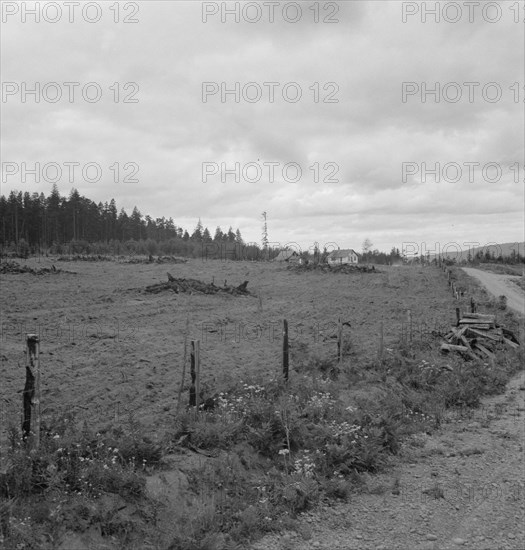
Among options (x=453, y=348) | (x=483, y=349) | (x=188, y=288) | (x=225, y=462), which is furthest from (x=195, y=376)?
(x=188, y=288)

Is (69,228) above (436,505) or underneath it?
above

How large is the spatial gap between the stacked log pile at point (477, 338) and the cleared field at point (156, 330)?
5.48ft

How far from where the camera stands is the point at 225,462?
7.43m

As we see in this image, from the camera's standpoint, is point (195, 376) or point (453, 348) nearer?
point (195, 376)

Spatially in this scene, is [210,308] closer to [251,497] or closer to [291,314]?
[291,314]

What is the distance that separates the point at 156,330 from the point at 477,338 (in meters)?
12.1

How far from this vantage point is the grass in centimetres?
559

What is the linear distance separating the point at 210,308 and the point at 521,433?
56.4 ft

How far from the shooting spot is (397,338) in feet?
59.5

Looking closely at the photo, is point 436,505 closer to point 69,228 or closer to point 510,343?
point 510,343

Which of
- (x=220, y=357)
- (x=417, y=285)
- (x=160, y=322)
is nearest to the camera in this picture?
(x=220, y=357)

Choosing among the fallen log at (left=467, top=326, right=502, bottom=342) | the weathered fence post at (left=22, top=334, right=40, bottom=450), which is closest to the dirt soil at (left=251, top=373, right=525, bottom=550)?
the weathered fence post at (left=22, top=334, right=40, bottom=450)

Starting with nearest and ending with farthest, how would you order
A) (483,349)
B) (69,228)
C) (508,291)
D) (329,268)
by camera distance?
(483,349), (508,291), (329,268), (69,228)

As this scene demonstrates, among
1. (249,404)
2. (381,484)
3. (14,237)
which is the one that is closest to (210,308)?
(249,404)
